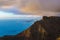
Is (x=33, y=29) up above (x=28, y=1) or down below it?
below

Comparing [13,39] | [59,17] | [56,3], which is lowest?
[13,39]

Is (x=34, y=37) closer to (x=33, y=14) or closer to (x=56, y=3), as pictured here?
(x=33, y=14)

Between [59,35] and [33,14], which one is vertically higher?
[33,14]

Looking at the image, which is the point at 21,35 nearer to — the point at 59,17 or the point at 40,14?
the point at 40,14

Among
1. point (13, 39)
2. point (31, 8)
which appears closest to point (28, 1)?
point (31, 8)

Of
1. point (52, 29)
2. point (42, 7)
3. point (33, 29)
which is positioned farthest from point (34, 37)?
point (42, 7)

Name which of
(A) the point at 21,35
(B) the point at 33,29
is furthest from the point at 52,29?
(A) the point at 21,35
